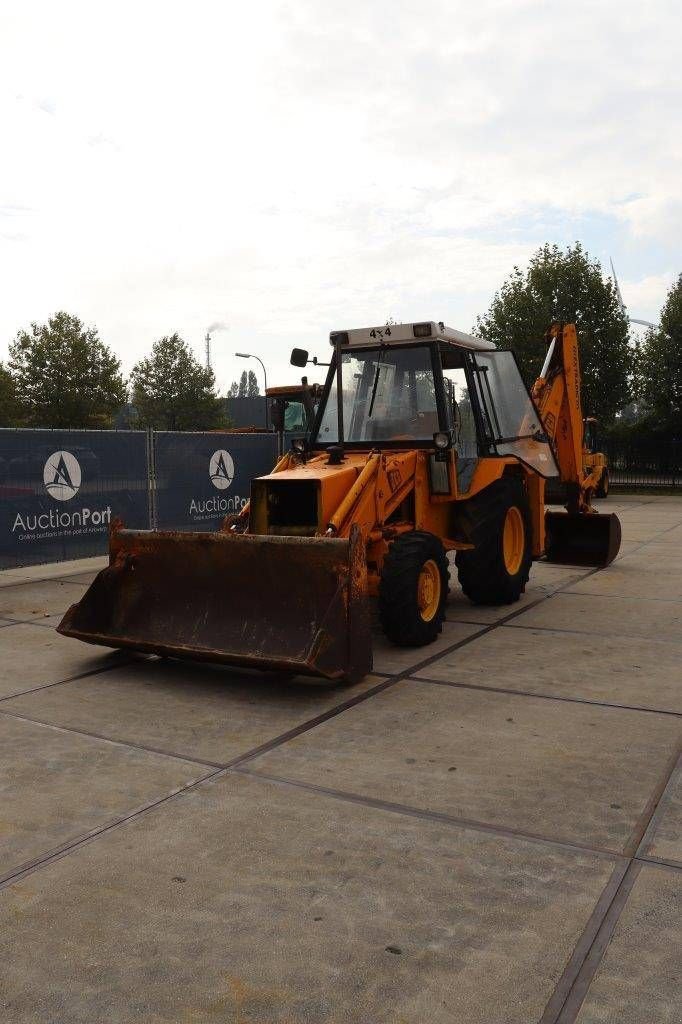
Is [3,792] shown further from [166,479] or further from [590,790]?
[166,479]

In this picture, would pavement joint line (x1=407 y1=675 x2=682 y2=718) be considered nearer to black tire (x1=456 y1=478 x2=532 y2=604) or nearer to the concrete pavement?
the concrete pavement

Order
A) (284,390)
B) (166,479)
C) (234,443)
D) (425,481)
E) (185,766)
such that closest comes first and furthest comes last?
(185,766)
(425,481)
(166,479)
(234,443)
(284,390)

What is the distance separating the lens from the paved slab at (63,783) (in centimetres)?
382

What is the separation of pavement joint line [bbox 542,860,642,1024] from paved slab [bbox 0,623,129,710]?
13.9 feet

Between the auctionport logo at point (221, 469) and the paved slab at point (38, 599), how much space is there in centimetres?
369

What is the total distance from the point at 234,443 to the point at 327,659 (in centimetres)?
900

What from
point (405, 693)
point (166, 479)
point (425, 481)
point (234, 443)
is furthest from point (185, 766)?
point (234, 443)

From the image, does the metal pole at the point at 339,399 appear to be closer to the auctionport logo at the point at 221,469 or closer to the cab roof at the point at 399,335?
the cab roof at the point at 399,335

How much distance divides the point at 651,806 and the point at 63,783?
2.87m

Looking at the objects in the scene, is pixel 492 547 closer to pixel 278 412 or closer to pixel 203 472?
pixel 278 412

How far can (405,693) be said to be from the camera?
583 cm

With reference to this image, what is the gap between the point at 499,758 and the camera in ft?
15.3

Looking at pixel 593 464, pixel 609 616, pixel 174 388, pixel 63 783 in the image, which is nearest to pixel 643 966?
pixel 63 783

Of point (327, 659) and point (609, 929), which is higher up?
point (327, 659)
